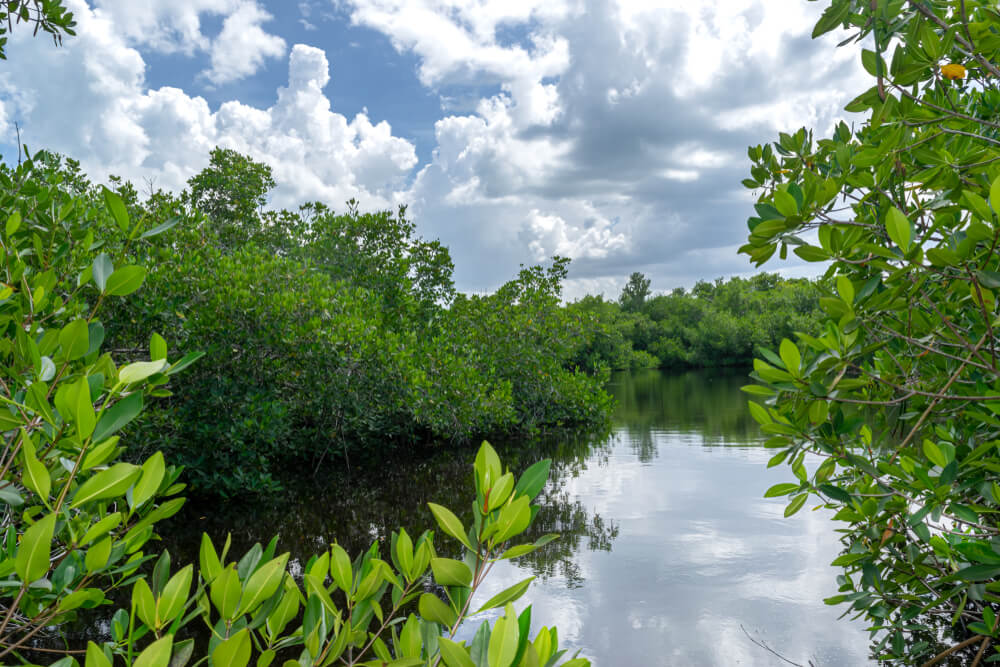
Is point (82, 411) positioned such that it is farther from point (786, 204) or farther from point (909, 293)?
point (909, 293)

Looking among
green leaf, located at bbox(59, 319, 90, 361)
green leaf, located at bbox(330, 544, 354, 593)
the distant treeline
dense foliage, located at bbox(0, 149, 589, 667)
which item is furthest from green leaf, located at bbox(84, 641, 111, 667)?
the distant treeline

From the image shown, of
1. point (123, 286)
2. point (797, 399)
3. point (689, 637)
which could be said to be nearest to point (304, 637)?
point (123, 286)

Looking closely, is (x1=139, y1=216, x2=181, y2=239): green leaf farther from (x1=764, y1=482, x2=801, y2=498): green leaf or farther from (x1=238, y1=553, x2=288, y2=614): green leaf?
(x1=764, y1=482, x2=801, y2=498): green leaf

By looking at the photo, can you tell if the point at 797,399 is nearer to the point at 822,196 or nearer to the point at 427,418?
the point at 822,196

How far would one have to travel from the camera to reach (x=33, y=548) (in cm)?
95

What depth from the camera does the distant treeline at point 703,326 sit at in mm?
41156

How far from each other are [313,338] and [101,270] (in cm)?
720

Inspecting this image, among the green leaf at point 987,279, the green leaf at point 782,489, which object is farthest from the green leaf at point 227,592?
the green leaf at point 782,489

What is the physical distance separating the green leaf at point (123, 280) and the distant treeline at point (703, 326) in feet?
111

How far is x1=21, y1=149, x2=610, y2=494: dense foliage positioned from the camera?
770 centimetres

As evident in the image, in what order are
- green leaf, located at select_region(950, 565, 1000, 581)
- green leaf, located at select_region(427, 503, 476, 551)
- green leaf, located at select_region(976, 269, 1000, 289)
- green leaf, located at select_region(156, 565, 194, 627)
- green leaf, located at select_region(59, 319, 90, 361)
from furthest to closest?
green leaf, located at select_region(950, 565, 1000, 581), green leaf, located at select_region(976, 269, 1000, 289), green leaf, located at select_region(59, 319, 90, 361), green leaf, located at select_region(156, 565, 194, 627), green leaf, located at select_region(427, 503, 476, 551)

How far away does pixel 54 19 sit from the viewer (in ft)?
10.7

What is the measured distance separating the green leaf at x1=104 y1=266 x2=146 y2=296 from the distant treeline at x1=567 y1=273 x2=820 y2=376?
33.8 meters

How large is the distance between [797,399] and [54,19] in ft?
13.5
